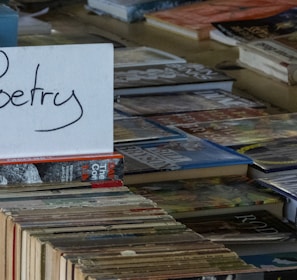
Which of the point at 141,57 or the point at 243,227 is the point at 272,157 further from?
the point at 141,57

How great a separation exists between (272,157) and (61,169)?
38 centimetres

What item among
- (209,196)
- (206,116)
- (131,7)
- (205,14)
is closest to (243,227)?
(209,196)

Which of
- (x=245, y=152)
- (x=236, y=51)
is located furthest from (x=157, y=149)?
(x=236, y=51)

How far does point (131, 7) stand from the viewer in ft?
8.05

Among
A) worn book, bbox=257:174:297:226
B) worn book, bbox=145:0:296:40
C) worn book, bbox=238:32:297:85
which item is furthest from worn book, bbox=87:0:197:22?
worn book, bbox=257:174:297:226

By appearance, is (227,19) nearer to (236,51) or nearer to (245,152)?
(236,51)

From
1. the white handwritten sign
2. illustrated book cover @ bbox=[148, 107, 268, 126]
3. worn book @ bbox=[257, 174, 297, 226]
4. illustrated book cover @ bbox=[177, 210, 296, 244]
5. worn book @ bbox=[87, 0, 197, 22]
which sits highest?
the white handwritten sign

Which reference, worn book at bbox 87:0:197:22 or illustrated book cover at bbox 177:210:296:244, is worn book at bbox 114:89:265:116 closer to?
illustrated book cover at bbox 177:210:296:244

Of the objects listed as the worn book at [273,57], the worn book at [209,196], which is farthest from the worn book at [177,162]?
the worn book at [273,57]

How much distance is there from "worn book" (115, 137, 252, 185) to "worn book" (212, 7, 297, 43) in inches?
32.1

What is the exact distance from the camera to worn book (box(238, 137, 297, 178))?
1.21 metres

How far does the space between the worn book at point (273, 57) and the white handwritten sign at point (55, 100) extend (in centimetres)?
86

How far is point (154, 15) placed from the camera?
241 cm

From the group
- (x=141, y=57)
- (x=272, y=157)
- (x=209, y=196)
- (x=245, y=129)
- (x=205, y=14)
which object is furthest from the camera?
(x=205, y=14)
